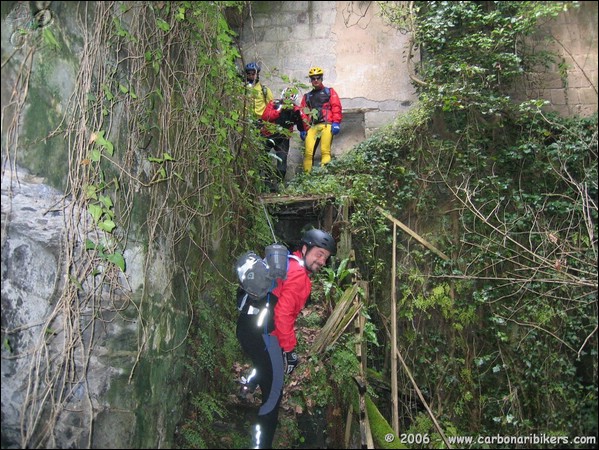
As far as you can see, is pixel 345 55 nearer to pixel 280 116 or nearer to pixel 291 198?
pixel 280 116

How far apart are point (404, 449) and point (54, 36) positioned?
483 centimetres

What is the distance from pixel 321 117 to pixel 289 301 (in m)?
4.83

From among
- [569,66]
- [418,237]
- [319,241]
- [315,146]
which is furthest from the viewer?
[569,66]

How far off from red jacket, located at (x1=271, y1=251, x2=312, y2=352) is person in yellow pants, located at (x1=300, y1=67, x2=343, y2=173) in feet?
14.5

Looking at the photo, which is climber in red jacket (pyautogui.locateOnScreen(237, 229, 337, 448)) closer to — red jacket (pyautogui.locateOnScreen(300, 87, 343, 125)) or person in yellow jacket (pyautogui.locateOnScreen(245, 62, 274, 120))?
person in yellow jacket (pyautogui.locateOnScreen(245, 62, 274, 120))

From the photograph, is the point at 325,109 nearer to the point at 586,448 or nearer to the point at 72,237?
the point at 72,237

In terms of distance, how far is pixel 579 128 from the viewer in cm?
755

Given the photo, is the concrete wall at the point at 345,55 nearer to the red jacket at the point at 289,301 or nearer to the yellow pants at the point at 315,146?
the yellow pants at the point at 315,146

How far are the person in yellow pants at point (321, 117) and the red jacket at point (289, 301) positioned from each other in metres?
4.41

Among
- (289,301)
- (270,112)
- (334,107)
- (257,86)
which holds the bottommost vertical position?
(289,301)

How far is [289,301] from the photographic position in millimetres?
3555

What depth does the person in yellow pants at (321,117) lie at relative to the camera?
771 cm

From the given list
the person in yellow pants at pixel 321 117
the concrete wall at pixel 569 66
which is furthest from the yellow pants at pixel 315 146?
the concrete wall at pixel 569 66

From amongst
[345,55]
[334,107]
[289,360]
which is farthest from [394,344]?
[345,55]
